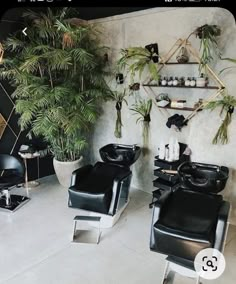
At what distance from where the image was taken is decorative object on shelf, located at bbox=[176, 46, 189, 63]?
9.45 ft

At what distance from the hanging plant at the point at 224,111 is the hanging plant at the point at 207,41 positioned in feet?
1.42

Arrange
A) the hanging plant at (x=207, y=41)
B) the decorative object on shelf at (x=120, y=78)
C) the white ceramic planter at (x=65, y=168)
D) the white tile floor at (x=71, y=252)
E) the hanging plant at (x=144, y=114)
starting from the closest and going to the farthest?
the white tile floor at (x=71, y=252) < the hanging plant at (x=207, y=41) < the hanging plant at (x=144, y=114) < the decorative object on shelf at (x=120, y=78) < the white ceramic planter at (x=65, y=168)

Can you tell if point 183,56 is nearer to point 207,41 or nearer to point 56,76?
point 207,41

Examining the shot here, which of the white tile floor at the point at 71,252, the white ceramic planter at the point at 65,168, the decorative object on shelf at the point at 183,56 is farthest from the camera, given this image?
the white ceramic planter at the point at 65,168

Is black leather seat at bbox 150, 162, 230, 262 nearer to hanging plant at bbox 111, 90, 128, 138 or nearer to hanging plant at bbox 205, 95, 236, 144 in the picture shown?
hanging plant at bbox 205, 95, 236, 144

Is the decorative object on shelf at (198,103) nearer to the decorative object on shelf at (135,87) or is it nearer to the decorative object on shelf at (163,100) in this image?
the decorative object on shelf at (163,100)

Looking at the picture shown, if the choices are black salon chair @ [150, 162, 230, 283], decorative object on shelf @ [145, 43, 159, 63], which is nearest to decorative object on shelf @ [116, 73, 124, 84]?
decorative object on shelf @ [145, 43, 159, 63]

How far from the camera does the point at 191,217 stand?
2.19m

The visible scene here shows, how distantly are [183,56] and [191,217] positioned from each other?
1.72 metres

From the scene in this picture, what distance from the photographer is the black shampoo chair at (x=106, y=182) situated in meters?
2.69

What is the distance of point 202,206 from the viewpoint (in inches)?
90.5

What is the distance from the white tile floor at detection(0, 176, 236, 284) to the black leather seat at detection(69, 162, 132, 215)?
298mm

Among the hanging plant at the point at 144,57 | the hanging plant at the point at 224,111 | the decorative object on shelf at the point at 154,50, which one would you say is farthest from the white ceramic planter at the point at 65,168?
→ the hanging plant at the point at 224,111

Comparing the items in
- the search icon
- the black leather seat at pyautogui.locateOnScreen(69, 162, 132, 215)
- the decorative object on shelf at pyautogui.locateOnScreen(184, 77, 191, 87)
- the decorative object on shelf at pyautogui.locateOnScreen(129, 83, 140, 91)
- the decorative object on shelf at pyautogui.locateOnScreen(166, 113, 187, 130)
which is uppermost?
the decorative object on shelf at pyautogui.locateOnScreen(184, 77, 191, 87)
